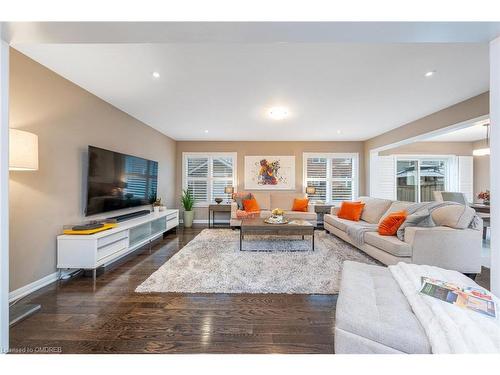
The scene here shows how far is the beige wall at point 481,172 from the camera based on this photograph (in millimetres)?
5929

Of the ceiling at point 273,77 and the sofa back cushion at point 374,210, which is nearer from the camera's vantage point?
the ceiling at point 273,77

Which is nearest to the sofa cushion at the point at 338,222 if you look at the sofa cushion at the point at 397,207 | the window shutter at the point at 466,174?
the sofa cushion at the point at 397,207

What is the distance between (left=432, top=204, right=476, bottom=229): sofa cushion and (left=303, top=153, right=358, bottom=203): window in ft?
11.3

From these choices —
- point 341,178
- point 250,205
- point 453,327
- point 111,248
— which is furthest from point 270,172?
point 453,327

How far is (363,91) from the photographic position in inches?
114

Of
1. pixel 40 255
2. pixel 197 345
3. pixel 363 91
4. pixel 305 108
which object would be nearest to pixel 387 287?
pixel 197 345

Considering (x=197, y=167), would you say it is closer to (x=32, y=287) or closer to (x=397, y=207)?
(x=32, y=287)

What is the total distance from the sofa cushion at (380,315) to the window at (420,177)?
6010mm

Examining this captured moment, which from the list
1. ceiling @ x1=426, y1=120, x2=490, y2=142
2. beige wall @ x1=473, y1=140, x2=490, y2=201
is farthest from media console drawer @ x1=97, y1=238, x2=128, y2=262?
beige wall @ x1=473, y1=140, x2=490, y2=201

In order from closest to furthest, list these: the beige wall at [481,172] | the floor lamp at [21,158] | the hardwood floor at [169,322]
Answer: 1. the hardwood floor at [169,322]
2. the floor lamp at [21,158]
3. the beige wall at [481,172]

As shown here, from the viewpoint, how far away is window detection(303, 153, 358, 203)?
6.23m

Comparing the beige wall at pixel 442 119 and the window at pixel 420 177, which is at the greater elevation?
the beige wall at pixel 442 119

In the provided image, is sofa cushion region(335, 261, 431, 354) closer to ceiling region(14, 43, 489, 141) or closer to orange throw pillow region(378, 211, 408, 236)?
orange throw pillow region(378, 211, 408, 236)

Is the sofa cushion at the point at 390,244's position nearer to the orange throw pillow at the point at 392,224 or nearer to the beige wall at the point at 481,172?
the orange throw pillow at the point at 392,224
